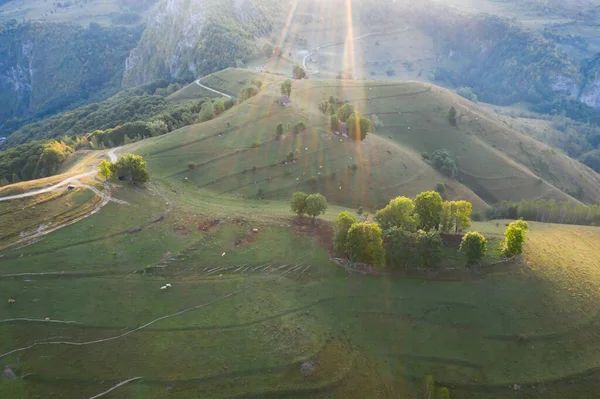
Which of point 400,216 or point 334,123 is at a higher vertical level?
point 334,123

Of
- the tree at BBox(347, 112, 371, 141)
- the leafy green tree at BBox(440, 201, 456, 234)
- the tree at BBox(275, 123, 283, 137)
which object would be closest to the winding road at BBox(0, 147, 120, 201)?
the tree at BBox(275, 123, 283, 137)

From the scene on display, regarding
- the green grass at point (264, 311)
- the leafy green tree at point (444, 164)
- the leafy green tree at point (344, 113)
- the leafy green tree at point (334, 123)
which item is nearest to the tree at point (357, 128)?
the leafy green tree at point (334, 123)

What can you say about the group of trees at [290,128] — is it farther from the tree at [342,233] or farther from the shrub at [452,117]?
the shrub at [452,117]

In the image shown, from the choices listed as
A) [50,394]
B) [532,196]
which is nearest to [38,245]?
[50,394]

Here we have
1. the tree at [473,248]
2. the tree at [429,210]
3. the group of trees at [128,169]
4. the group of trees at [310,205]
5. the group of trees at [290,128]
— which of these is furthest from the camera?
the group of trees at [290,128]

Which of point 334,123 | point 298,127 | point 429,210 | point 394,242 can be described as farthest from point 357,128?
point 394,242

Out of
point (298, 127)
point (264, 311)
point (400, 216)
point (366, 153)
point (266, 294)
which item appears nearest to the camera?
point (264, 311)

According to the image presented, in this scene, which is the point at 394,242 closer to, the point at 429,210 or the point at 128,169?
the point at 429,210
